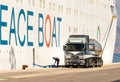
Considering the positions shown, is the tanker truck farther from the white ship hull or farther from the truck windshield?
the white ship hull

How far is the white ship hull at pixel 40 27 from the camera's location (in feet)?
128

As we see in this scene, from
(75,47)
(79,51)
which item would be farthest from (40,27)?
(79,51)

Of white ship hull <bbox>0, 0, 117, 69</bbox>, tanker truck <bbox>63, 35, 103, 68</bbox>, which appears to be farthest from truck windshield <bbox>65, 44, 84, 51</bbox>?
white ship hull <bbox>0, 0, 117, 69</bbox>

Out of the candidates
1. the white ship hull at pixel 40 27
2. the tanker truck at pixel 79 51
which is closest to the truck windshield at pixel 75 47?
the tanker truck at pixel 79 51

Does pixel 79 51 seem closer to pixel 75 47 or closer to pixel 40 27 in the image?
pixel 75 47

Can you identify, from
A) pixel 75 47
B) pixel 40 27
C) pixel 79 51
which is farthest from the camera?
pixel 40 27

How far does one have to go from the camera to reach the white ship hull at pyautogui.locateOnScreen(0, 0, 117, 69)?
1540 inches

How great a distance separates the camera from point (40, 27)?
1823 inches

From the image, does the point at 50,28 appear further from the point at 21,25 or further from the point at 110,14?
the point at 110,14

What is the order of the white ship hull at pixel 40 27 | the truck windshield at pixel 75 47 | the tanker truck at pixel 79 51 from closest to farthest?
the white ship hull at pixel 40 27, the tanker truck at pixel 79 51, the truck windshield at pixel 75 47

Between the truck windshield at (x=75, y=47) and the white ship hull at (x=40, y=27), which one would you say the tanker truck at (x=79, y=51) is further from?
the white ship hull at (x=40, y=27)

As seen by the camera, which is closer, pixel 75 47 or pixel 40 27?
pixel 75 47

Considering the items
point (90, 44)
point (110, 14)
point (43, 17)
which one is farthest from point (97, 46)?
point (110, 14)

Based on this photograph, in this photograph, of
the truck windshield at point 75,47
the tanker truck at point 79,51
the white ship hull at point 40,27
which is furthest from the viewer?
the truck windshield at point 75,47
